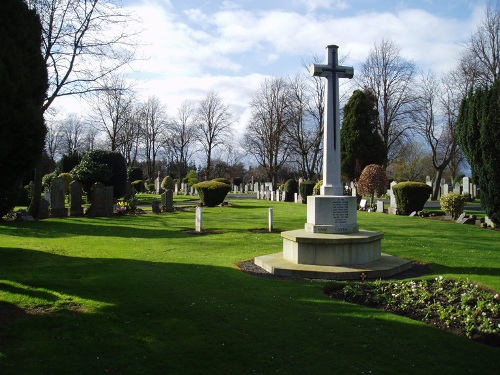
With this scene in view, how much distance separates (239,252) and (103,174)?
17.3 m

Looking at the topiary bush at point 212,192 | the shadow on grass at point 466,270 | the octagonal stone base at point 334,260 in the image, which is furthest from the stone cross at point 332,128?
the topiary bush at point 212,192

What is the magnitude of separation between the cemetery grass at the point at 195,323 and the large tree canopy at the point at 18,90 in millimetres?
2122

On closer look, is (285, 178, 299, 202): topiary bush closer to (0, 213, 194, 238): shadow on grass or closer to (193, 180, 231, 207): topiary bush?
(193, 180, 231, 207): topiary bush

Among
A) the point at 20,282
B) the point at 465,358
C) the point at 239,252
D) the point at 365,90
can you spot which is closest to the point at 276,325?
the point at 465,358

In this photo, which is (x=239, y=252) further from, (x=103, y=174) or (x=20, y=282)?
(x=103, y=174)

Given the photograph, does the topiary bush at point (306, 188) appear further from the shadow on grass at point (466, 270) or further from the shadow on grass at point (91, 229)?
the shadow on grass at point (466, 270)

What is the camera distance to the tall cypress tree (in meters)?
37.7

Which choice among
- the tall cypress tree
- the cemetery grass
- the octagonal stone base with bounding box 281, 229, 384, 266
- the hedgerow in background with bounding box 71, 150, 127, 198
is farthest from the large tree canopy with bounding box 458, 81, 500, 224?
the hedgerow in background with bounding box 71, 150, 127, 198

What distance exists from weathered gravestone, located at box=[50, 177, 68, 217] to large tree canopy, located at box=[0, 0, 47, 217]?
1404 centimetres

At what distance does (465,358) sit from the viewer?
187 inches

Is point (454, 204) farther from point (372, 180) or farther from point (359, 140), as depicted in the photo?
point (359, 140)

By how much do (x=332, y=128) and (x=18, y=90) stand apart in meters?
6.69

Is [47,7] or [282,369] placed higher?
[47,7]

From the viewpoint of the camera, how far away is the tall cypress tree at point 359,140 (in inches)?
1484
